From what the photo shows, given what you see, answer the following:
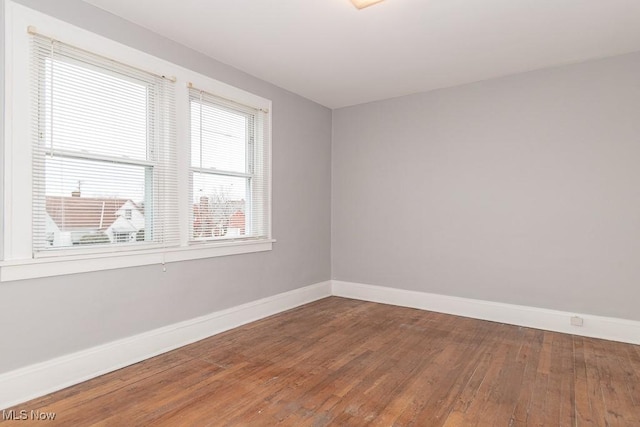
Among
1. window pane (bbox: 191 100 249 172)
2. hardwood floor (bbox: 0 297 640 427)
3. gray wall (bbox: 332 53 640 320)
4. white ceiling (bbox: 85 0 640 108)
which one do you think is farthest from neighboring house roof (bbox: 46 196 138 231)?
gray wall (bbox: 332 53 640 320)

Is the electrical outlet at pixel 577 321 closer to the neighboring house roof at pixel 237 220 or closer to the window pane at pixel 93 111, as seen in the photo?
the neighboring house roof at pixel 237 220

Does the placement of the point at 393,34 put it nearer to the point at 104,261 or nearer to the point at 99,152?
the point at 99,152

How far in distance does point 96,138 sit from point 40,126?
350mm

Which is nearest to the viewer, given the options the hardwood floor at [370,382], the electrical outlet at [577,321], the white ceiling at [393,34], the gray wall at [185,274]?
the hardwood floor at [370,382]

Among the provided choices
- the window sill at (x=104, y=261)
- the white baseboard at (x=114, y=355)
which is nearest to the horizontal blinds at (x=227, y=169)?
the window sill at (x=104, y=261)

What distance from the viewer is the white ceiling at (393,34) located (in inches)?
103

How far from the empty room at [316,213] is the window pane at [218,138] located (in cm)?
2

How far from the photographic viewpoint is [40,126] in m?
2.34

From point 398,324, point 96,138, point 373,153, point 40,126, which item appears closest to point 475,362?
point 398,324

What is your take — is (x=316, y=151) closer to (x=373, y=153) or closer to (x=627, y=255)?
(x=373, y=153)

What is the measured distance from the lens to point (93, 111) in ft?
8.59

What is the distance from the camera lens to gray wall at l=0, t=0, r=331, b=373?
2316mm

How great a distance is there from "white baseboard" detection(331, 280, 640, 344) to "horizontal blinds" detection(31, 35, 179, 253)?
2748 mm

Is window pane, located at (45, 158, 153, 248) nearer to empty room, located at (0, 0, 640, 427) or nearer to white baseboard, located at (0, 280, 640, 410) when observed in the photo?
empty room, located at (0, 0, 640, 427)
